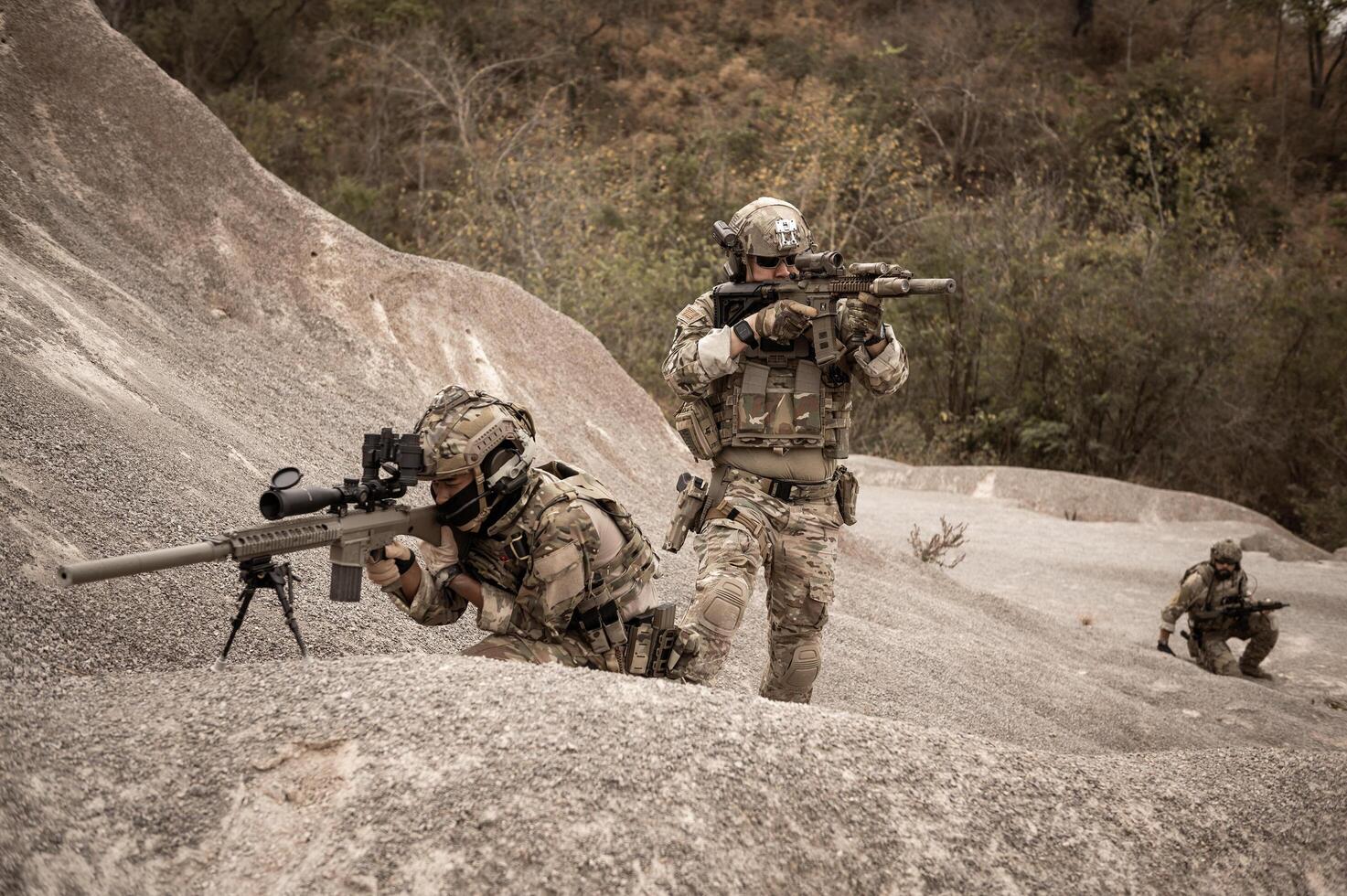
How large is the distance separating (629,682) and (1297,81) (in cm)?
3586

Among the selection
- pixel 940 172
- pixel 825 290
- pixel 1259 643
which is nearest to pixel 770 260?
pixel 825 290

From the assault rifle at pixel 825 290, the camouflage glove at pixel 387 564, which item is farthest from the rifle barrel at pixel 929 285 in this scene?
the camouflage glove at pixel 387 564

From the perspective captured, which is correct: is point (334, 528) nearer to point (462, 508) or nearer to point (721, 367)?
point (462, 508)

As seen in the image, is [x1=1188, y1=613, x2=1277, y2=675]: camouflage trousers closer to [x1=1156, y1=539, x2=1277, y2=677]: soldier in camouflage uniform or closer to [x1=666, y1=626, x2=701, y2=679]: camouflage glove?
[x1=1156, y1=539, x2=1277, y2=677]: soldier in camouflage uniform

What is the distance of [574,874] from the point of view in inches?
117

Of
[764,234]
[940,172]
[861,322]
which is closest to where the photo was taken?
[861,322]

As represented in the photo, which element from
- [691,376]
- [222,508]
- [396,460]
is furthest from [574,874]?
[222,508]

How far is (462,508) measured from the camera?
13.7 feet

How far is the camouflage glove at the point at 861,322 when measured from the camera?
525cm

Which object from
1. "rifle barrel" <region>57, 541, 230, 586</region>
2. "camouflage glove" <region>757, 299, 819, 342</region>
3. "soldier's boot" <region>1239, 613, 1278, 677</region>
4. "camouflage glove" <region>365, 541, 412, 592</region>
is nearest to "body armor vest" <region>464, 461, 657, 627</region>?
"camouflage glove" <region>365, 541, 412, 592</region>

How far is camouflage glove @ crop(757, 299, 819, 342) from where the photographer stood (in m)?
5.31

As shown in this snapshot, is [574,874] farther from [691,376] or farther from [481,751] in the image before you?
[691,376]

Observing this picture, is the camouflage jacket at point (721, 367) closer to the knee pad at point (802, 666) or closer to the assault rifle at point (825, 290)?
the assault rifle at point (825, 290)

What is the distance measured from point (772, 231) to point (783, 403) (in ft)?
2.55
